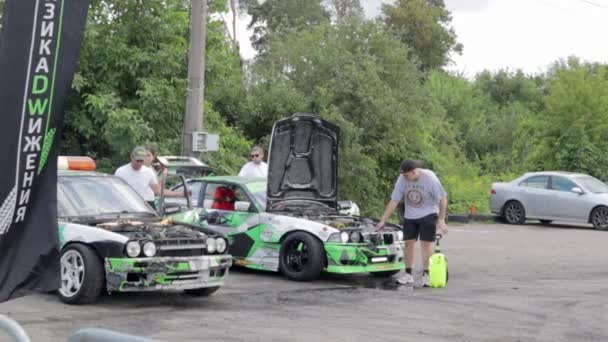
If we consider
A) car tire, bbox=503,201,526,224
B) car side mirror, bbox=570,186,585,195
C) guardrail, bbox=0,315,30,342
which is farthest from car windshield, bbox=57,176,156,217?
A: car tire, bbox=503,201,526,224

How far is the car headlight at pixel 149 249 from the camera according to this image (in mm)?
9492

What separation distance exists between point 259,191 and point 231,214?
1.75 ft

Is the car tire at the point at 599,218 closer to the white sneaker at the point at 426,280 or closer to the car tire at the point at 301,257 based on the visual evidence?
the white sneaker at the point at 426,280

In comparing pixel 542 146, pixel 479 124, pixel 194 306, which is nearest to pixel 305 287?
pixel 194 306

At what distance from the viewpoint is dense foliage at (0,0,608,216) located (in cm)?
1928

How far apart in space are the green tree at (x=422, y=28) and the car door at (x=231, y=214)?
127ft

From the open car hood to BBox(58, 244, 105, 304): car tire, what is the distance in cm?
355

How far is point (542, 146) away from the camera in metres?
30.4

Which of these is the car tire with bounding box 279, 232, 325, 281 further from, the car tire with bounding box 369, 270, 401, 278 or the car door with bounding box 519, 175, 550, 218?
the car door with bounding box 519, 175, 550, 218

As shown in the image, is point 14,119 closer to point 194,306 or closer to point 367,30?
point 194,306

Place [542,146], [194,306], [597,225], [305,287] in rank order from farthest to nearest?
1. [542,146]
2. [597,225]
3. [305,287]
4. [194,306]

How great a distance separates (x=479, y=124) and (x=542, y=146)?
1539 centimetres

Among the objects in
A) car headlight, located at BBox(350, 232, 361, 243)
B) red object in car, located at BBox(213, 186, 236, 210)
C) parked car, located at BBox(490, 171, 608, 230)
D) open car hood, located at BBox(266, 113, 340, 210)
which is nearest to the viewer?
car headlight, located at BBox(350, 232, 361, 243)

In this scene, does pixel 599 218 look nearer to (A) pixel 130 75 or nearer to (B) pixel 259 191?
(A) pixel 130 75
